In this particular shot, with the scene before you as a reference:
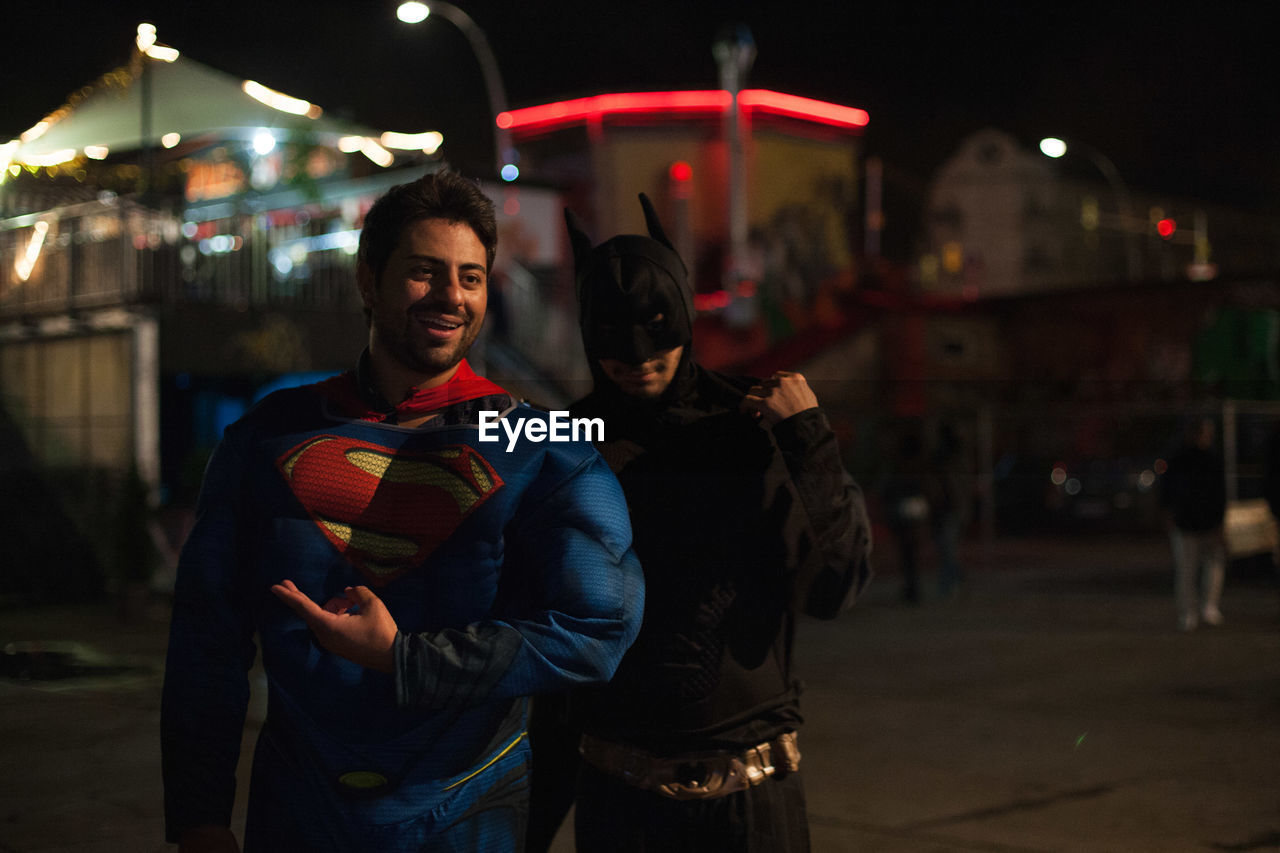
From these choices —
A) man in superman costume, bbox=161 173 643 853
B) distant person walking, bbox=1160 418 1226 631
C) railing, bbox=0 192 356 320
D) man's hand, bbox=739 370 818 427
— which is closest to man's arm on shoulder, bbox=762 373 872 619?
man's hand, bbox=739 370 818 427

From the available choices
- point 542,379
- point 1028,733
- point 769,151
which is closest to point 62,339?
point 542,379

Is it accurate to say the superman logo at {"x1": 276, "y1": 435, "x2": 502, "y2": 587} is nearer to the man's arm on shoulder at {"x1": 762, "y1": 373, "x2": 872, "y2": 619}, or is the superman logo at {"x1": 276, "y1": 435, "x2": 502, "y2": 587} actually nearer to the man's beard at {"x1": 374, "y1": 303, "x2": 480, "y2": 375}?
the man's beard at {"x1": 374, "y1": 303, "x2": 480, "y2": 375}

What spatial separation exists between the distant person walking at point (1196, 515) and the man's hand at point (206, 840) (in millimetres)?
10830

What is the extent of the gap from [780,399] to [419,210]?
3.08 ft

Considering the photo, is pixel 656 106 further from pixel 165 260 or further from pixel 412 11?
pixel 165 260

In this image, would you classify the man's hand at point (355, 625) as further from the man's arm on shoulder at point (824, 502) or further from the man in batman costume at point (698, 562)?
the man's arm on shoulder at point (824, 502)

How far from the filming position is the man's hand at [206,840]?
1.94 meters

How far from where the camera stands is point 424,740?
76.6 inches

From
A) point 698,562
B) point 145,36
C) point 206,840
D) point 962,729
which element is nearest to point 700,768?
point 698,562

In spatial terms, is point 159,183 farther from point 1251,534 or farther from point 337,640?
point 337,640

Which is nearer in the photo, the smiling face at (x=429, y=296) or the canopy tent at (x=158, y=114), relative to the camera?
the smiling face at (x=429, y=296)

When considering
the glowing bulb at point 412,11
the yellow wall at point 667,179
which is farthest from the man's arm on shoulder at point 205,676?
the yellow wall at point 667,179

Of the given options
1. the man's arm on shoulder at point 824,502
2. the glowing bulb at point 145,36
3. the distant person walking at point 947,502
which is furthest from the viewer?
the glowing bulb at point 145,36

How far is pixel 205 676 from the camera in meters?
1.97
